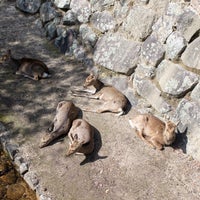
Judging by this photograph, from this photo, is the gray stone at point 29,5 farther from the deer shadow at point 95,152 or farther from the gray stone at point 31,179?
the gray stone at point 31,179

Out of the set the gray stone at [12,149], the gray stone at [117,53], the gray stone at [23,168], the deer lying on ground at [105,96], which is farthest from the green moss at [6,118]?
the gray stone at [117,53]

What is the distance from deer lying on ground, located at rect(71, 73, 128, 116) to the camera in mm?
7844

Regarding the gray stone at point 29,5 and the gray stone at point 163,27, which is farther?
the gray stone at point 29,5

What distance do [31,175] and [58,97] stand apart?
2.05 metres

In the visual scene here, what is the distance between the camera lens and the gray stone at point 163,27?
754cm

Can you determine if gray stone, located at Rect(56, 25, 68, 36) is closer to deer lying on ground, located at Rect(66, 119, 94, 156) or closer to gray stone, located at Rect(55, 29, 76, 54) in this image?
gray stone, located at Rect(55, 29, 76, 54)

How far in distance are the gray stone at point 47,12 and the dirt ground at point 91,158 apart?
1.87m

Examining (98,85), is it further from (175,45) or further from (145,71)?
(175,45)

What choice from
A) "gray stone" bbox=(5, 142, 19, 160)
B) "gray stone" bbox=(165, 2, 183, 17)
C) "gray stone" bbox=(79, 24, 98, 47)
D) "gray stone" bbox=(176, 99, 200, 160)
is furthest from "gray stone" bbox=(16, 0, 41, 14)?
"gray stone" bbox=(176, 99, 200, 160)

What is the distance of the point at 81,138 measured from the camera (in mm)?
6902

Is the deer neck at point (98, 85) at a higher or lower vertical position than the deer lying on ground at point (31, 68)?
higher

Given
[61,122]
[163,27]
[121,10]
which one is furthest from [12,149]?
[121,10]

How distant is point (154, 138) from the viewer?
7.18 metres

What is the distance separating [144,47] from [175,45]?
2.47 feet
